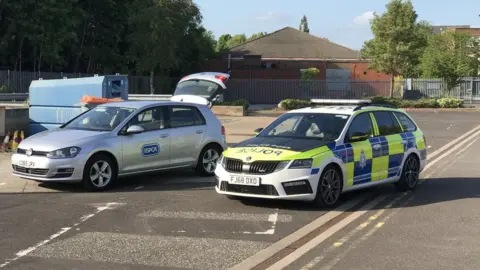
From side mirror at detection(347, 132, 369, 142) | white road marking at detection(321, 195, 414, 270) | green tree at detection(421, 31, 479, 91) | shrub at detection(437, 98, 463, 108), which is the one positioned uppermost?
green tree at detection(421, 31, 479, 91)

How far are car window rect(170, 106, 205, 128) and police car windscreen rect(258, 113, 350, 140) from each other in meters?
2.09

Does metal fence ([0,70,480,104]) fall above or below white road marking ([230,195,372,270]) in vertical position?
above

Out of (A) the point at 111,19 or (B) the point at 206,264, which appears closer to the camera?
(B) the point at 206,264

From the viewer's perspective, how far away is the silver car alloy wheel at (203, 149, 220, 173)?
1154 centimetres

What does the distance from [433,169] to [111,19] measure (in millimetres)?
39579

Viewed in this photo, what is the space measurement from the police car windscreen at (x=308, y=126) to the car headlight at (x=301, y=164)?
884mm

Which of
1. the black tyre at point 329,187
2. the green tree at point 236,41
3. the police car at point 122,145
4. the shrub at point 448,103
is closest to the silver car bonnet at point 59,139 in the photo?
the police car at point 122,145

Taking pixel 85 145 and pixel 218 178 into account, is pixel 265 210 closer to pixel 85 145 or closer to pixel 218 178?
pixel 218 178

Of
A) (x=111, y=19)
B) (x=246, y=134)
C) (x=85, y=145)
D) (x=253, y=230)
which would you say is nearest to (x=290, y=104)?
(x=246, y=134)

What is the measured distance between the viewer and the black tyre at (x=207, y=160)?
11430 millimetres

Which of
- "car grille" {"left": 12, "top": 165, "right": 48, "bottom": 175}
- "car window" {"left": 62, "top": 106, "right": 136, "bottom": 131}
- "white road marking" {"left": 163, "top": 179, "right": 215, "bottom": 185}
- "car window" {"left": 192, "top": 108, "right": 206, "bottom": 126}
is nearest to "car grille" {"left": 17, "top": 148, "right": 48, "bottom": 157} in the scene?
"car grille" {"left": 12, "top": 165, "right": 48, "bottom": 175}

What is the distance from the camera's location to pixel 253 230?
704 cm

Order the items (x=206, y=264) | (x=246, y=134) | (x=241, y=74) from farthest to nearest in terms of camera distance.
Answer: (x=241, y=74), (x=246, y=134), (x=206, y=264)

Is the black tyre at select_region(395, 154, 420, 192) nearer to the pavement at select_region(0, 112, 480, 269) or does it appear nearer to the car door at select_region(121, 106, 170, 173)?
the pavement at select_region(0, 112, 480, 269)
